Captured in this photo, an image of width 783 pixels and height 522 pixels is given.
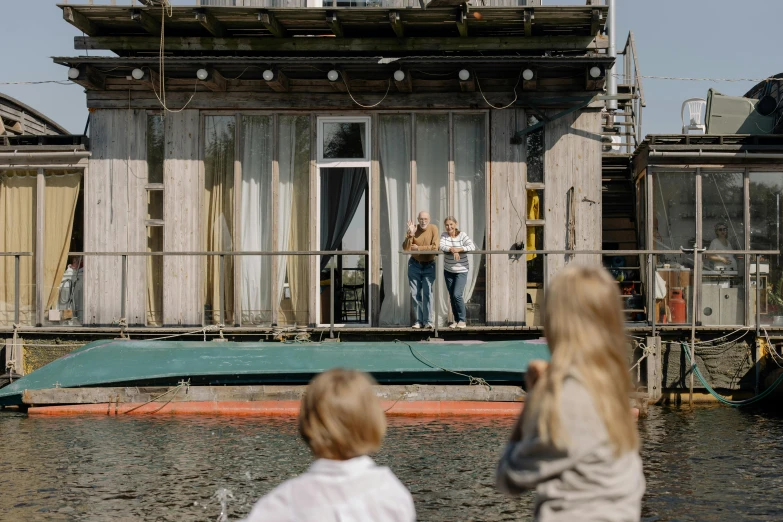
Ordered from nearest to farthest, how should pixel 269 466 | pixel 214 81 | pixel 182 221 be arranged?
pixel 269 466 < pixel 214 81 < pixel 182 221

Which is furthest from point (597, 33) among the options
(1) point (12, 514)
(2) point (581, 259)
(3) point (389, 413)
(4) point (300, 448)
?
(1) point (12, 514)

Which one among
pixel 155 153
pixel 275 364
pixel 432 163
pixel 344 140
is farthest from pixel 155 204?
pixel 432 163

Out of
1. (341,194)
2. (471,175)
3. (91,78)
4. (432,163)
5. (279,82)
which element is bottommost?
(341,194)

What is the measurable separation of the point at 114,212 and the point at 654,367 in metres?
8.38

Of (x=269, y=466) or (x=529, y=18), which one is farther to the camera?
(x=529, y=18)

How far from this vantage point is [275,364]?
41.6 ft

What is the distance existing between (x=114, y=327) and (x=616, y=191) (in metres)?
8.92

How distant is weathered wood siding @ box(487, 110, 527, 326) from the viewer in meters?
15.1

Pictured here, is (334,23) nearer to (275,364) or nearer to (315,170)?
(315,170)

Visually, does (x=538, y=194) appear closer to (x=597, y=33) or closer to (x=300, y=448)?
(x=597, y=33)

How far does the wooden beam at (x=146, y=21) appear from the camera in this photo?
47.9 feet

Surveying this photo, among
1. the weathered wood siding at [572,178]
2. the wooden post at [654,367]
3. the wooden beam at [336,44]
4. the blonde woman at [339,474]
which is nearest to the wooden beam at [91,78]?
the wooden beam at [336,44]

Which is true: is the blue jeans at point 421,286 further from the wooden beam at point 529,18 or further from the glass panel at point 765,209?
the glass panel at point 765,209

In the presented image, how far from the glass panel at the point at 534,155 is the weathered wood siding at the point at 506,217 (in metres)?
0.13
